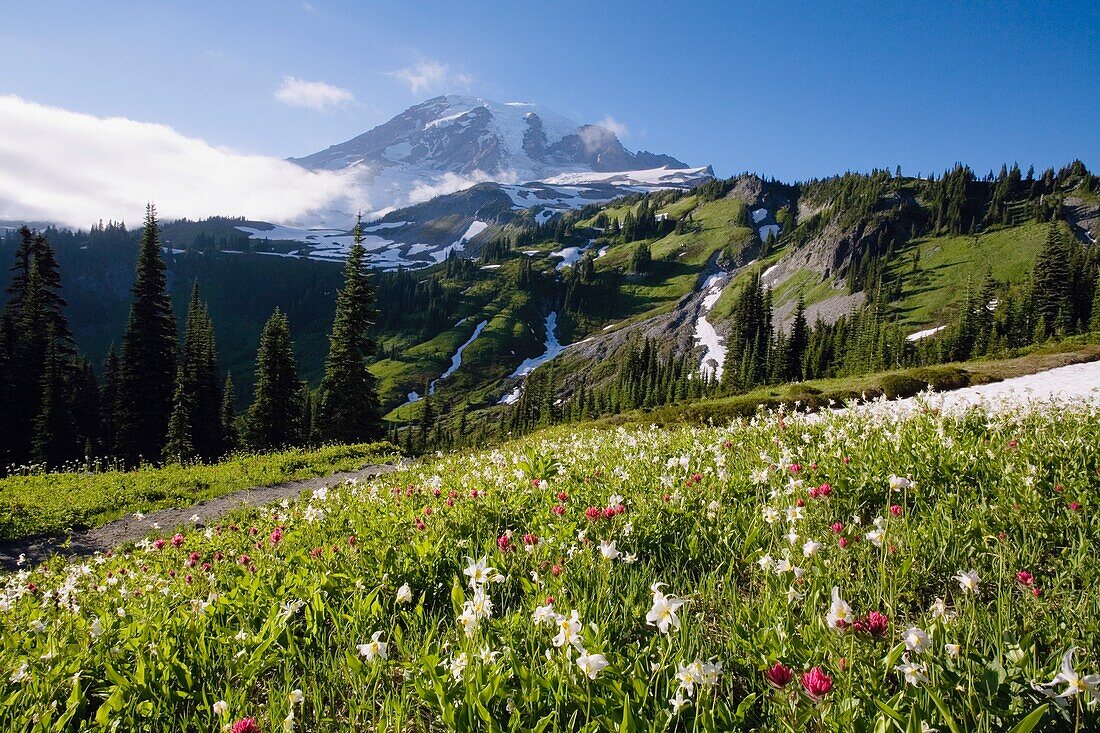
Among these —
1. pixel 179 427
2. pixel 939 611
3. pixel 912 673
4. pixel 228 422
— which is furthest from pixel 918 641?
pixel 228 422

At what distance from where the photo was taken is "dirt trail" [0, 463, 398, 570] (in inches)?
436

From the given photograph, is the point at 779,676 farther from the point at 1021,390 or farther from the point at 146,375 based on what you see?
the point at 146,375

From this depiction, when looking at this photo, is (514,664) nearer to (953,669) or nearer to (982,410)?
(953,669)

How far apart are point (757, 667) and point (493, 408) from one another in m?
187

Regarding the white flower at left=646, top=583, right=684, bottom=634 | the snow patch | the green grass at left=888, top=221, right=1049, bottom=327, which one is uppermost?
the green grass at left=888, top=221, right=1049, bottom=327

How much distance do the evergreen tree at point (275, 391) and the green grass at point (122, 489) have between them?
2682 cm

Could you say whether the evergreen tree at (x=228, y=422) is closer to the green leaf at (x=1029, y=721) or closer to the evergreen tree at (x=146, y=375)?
the evergreen tree at (x=146, y=375)

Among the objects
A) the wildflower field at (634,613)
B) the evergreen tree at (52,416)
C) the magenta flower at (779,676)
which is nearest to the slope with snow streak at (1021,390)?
the wildflower field at (634,613)

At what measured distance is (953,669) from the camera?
7.54 feet

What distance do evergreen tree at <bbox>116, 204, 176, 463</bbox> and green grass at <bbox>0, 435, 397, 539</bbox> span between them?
21.4 metres

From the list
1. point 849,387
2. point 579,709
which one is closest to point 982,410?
point 579,709

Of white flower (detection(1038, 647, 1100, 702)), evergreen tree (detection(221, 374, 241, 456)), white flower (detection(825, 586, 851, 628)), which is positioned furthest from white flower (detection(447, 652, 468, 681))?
evergreen tree (detection(221, 374, 241, 456))

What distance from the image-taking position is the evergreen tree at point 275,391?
47.7 m

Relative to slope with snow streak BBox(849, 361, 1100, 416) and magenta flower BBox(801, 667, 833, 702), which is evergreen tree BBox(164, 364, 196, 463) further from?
magenta flower BBox(801, 667, 833, 702)
